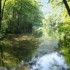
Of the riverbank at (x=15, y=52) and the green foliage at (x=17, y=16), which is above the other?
the green foliage at (x=17, y=16)

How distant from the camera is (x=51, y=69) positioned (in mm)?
12141

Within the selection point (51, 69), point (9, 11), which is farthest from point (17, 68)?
point (9, 11)

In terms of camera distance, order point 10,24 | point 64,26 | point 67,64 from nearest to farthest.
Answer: point 67,64, point 64,26, point 10,24

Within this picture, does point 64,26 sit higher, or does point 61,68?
point 64,26

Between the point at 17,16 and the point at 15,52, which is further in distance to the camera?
the point at 17,16

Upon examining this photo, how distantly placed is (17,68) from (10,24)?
36.0 m

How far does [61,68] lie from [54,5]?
12.4 m

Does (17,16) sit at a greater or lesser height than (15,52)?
greater

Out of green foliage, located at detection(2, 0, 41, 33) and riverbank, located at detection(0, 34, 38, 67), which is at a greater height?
green foliage, located at detection(2, 0, 41, 33)

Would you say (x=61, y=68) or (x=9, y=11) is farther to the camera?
(x=9, y=11)

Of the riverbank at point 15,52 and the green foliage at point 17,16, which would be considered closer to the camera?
the riverbank at point 15,52

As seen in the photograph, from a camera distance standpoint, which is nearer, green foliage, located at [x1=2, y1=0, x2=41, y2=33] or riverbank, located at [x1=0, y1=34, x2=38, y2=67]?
riverbank, located at [x1=0, y1=34, x2=38, y2=67]

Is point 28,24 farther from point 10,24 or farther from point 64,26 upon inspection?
point 64,26

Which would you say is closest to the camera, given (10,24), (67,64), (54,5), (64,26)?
(67,64)
